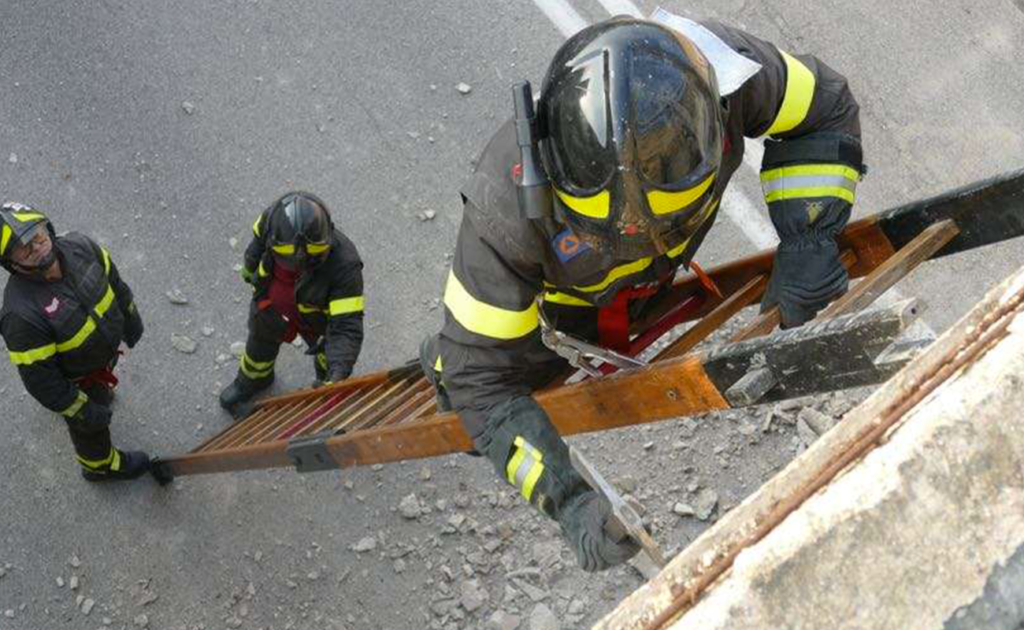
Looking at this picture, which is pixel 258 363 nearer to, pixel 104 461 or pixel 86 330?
pixel 104 461

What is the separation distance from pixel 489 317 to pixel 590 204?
0.44 meters

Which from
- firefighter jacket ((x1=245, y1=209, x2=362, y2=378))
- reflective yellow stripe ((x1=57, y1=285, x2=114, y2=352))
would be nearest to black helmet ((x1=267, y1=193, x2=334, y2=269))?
firefighter jacket ((x1=245, y1=209, x2=362, y2=378))

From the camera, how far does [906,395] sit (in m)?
1.69

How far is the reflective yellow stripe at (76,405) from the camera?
5.01 meters

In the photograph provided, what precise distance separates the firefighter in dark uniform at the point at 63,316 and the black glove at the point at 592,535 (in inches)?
104

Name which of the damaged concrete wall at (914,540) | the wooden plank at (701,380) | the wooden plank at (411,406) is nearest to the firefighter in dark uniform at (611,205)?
the wooden plank at (701,380)

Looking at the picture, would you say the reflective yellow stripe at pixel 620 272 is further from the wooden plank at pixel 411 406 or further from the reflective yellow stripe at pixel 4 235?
the reflective yellow stripe at pixel 4 235

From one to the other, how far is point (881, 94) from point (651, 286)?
12.6 ft

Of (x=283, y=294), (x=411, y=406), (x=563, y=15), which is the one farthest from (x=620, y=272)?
(x=563, y=15)

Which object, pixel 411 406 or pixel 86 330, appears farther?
pixel 86 330

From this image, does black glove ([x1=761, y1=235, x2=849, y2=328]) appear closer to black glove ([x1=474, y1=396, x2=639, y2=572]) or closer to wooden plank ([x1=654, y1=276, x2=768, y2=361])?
wooden plank ([x1=654, y1=276, x2=768, y2=361])

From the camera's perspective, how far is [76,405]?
198 inches

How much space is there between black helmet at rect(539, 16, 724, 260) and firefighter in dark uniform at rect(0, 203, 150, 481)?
2.57m

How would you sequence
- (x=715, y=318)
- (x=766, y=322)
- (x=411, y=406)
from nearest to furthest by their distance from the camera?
(x=766, y=322) → (x=715, y=318) → (x=411, y=406)
